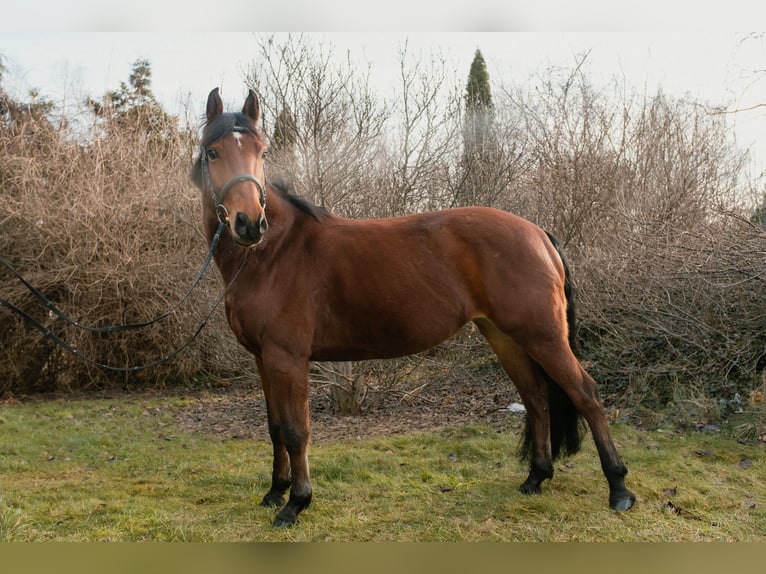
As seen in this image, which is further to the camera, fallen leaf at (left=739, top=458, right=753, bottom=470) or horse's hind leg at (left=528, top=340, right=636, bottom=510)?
fallen leaf at (left=739, top=458, right=753, bottom=470)

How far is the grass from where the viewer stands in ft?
11.0

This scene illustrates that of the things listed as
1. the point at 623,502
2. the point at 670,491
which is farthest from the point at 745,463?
the point at 623,502

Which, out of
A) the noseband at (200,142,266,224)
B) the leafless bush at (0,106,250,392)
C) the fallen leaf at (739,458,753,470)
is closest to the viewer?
the noseband at (200,142,266,224)

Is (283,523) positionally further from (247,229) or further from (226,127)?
(226,127)

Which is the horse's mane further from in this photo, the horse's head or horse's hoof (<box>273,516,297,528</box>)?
horse's hoof (<box>273,516,297,528</box>)

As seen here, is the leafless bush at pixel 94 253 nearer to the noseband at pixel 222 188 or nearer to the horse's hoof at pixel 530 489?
the noseband at pixel 222 188

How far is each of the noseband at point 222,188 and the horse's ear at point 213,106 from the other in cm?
24

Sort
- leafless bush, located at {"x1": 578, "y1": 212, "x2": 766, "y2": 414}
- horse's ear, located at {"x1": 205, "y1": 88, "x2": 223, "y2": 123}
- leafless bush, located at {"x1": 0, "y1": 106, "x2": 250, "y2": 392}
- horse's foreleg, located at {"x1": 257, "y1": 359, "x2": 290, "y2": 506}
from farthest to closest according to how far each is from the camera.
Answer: leafless bush, located at {"x1": 0, "y1": 106, "x2": 250, "y2": 392} → leafless bush, located at {"x1": 578, "y1": 212, "x2": 766, "y2": 414} → horse's foreleg, located at {"x1": 257, "y1": 359, "x2": 290, "y2": 506} → horse's ear, located at {"x1": 205, "y1": 88, "x2": 223, "y2": 123}

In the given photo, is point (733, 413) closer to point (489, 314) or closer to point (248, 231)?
point (489, 314)

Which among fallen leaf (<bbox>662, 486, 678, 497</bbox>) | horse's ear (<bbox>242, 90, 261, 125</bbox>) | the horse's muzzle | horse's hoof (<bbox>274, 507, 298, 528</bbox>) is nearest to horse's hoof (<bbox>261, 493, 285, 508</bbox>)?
horse's hoof (<bbox>274, 507, 298, 528</bbox>)

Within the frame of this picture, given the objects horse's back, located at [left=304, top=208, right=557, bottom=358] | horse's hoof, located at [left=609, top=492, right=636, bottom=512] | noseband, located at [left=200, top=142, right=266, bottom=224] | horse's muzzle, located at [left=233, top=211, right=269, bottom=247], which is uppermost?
noseband, located at [left=200, top=142, right=266, bottom=224]

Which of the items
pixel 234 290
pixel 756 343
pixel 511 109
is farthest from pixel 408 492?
pixel 511 109

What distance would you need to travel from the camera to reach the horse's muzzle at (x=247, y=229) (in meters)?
3.21

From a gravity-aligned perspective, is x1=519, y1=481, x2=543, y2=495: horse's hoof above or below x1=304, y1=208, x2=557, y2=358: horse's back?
below
